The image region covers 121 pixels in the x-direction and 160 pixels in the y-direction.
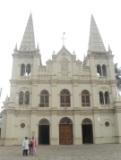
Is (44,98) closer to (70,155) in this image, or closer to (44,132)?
(44,132)

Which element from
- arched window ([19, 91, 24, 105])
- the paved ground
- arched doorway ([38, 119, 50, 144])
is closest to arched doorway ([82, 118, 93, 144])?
arched doorway ([38, 119, 50, 144])

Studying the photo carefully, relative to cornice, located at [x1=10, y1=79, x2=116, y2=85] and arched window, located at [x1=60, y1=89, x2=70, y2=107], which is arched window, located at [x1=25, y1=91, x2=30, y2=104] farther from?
arched window, located at [x1=60, y1=89, x2=70, y2=107]

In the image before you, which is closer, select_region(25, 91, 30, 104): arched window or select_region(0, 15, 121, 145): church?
select_region(0, 15, 121, 145): church

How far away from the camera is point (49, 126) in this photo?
36.2 meters

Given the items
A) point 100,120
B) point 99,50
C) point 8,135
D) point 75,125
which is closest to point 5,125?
point 8,135

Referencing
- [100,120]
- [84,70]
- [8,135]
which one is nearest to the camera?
[8,135]

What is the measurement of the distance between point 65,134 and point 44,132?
10.9ft

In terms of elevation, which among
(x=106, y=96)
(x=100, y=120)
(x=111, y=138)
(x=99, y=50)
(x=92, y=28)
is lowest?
(x=111, y=138)

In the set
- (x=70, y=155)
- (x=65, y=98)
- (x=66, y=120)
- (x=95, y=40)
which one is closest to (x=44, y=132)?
(x=66, y=120)

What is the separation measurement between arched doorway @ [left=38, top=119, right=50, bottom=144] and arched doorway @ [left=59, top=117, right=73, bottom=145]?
199cm

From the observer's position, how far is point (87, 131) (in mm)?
37250

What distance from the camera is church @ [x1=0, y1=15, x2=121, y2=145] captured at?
35656 mm

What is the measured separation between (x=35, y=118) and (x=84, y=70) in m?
11.3

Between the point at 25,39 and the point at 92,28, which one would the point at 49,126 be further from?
the point at 92,28
